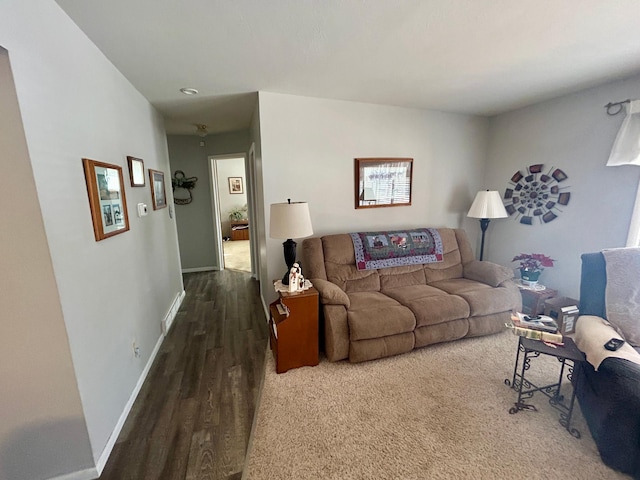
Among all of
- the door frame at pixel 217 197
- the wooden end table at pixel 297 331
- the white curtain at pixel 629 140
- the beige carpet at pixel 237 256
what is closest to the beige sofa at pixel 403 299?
the wooden end table at pixel 297 331

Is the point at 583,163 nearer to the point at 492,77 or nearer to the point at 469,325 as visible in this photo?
the point at 492,77

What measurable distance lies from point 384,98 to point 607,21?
5.35 feet

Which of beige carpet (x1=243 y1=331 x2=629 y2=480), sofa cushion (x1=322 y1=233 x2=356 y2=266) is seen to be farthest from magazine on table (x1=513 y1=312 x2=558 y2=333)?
sofa cushion (x1=322 y1=233 x2=356 y2=266)

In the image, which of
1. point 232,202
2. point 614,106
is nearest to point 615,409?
point 614,106

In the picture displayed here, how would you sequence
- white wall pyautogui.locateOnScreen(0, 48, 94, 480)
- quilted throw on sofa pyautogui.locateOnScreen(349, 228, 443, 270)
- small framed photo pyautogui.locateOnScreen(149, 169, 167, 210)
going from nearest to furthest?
white wall pyautogui.locateOnScreen(0, 48, 94, 480) < small framed photo pyautogui.locateOnScreen(149, 169, 167, 210) < quilted throw on sofa pyautogui.locateOnScreen(349, 228, 443, 270)

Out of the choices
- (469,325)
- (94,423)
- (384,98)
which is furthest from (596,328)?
(94,423)

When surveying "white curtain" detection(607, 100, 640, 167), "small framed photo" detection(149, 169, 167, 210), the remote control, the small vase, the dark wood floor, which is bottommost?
the dark wood floor

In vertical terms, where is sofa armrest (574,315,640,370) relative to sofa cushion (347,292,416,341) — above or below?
above

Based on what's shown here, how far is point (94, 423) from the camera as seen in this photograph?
A: 141 centimetres

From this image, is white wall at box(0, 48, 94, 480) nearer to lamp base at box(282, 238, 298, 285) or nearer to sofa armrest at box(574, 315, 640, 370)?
lamp base at box(282, 238, 298, 285)

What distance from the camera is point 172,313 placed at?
3.13 meters

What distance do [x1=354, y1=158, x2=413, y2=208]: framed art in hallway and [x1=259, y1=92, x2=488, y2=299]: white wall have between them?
0.08 m

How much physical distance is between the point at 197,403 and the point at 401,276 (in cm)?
217

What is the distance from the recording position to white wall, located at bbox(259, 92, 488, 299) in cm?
272
